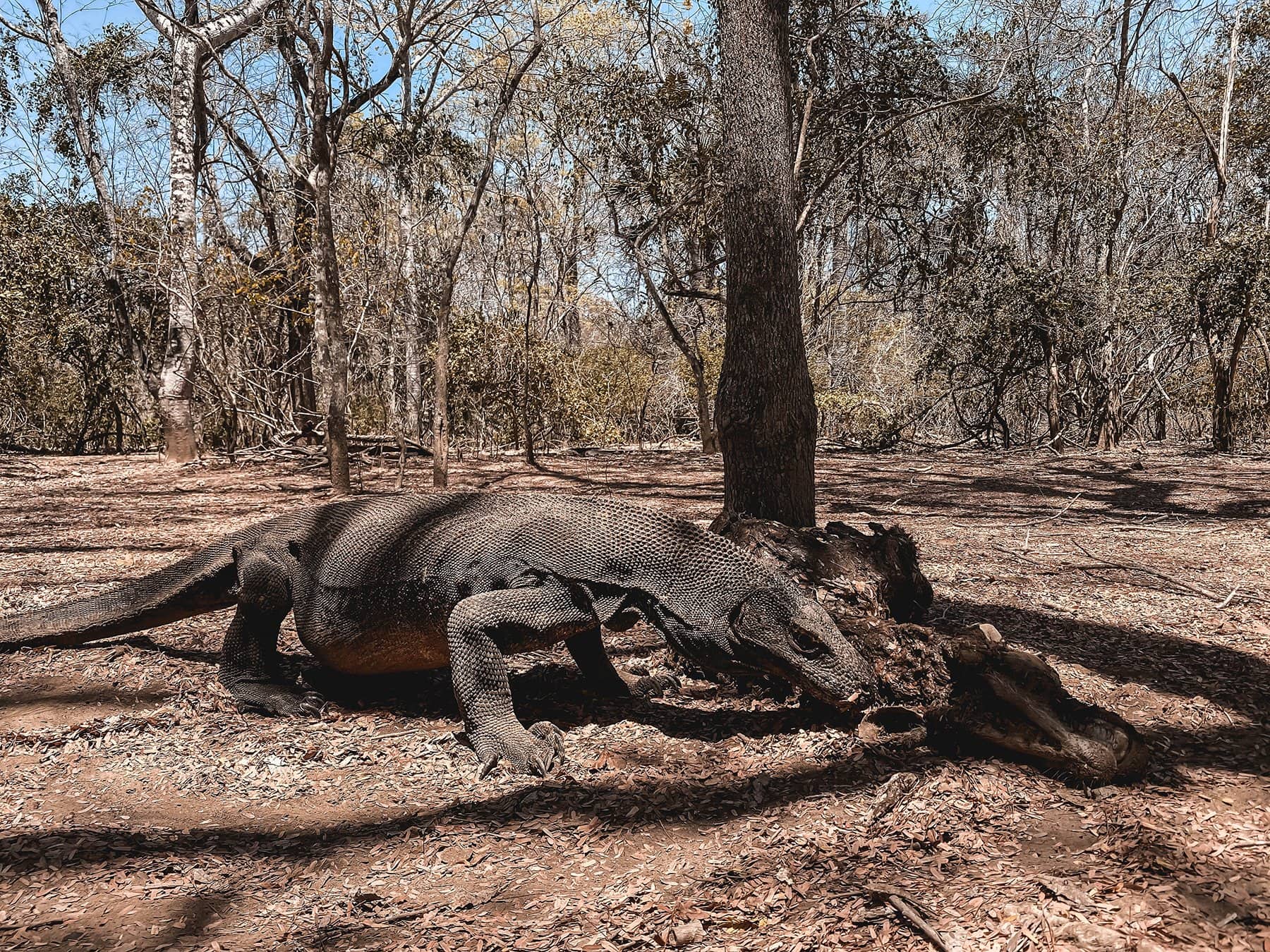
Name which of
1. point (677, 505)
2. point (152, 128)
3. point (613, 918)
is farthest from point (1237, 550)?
point (152, 128)

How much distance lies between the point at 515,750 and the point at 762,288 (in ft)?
10.2

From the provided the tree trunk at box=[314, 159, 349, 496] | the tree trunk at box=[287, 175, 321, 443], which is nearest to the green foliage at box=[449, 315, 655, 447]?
the tree trunk at box=[287, 175, 321, 443]

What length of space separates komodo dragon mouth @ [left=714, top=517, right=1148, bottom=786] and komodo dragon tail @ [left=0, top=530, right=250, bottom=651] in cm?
268

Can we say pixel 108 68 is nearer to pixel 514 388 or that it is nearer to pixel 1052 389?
pixel 514 388

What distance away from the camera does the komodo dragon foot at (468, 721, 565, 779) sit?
323 centimetres

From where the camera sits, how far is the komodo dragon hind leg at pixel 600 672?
3.97m

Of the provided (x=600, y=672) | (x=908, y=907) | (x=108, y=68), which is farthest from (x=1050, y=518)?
(x=108, y=68)

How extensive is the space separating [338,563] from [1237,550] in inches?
258

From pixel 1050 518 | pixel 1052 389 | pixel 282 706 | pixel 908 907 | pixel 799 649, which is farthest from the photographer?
pixel 1052 389

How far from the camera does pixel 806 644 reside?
10.3 feet

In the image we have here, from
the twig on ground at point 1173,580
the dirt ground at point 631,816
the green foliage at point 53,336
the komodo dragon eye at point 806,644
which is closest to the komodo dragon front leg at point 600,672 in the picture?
the dirt ground at point 631,816

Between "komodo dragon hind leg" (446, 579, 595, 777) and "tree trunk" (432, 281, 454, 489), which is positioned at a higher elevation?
"tree trunk" (432, 281, 454, 489)

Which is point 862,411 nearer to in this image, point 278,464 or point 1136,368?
point 1136,368

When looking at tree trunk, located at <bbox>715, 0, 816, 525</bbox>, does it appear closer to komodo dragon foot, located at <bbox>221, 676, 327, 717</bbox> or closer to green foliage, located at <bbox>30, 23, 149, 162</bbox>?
komodo dragon foot, located at <bbox>221, 676, 327, 717</bbox>
